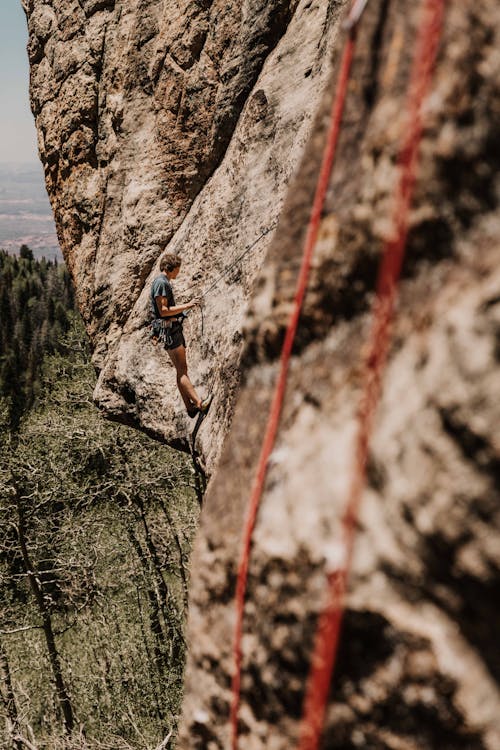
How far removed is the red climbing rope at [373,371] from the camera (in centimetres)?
199

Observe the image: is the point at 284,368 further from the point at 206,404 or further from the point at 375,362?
the point at 206,404

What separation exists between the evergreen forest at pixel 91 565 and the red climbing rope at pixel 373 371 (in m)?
15.5

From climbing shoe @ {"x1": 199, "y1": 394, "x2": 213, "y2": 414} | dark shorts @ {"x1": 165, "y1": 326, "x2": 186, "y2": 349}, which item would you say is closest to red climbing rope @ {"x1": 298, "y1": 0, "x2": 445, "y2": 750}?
climbing shoe @ {"x1": 199, "y1": 394, "x2": 213, "y2": 414}

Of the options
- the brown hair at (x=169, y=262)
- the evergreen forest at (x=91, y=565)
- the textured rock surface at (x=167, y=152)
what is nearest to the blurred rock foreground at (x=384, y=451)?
the textured rock surface at (x=167, y=152)

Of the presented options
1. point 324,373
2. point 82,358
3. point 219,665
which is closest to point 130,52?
point 324,373

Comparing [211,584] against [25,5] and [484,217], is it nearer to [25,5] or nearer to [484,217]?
[484,217]

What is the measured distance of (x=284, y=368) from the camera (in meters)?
2.56

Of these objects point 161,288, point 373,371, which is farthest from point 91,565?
point 373,371

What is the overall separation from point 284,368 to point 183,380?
3.63 metres

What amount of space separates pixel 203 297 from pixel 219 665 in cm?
472

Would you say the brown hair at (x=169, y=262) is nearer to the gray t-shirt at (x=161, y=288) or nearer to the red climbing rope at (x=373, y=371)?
the gray t-shirt at (x=161, y=288)

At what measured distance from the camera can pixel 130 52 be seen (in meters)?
7.77

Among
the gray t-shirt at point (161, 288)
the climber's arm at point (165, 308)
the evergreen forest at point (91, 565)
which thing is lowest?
the evergreen forest at point (91, 565)

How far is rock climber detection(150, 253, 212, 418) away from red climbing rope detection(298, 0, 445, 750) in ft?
12.9
